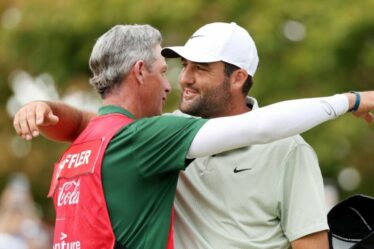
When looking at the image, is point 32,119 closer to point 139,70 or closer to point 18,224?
point 139,70

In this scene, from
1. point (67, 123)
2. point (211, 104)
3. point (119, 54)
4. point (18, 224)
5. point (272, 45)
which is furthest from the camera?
point (272, 45)

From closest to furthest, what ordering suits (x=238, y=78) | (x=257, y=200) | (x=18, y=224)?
(x=257, y=200) → (x=238, y=78) → (x=18, y=224)

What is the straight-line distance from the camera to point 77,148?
275 inches

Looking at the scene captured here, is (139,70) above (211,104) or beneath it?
above

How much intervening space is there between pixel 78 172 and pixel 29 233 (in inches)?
280

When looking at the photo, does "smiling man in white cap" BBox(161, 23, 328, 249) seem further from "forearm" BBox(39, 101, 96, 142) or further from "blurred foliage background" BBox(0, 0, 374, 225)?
"blurred foliage background" BBox(0, 0, 374, 225)

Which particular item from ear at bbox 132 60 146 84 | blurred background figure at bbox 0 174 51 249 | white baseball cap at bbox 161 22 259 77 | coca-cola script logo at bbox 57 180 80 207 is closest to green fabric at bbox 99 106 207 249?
coca-cola script logo at bbox 57 180 80 207

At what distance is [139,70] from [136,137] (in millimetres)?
474

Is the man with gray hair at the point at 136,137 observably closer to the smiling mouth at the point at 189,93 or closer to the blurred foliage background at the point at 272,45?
the smiling mouth at the point at 189,93

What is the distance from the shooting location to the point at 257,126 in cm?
648

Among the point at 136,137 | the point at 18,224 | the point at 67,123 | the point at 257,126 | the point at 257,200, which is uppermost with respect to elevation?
the point at 257,126

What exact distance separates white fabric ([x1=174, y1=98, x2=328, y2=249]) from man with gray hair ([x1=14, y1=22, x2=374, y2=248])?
0.24m

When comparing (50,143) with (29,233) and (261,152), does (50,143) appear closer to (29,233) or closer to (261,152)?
(29,233)

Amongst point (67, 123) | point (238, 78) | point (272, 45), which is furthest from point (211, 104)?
point (272, 45)
